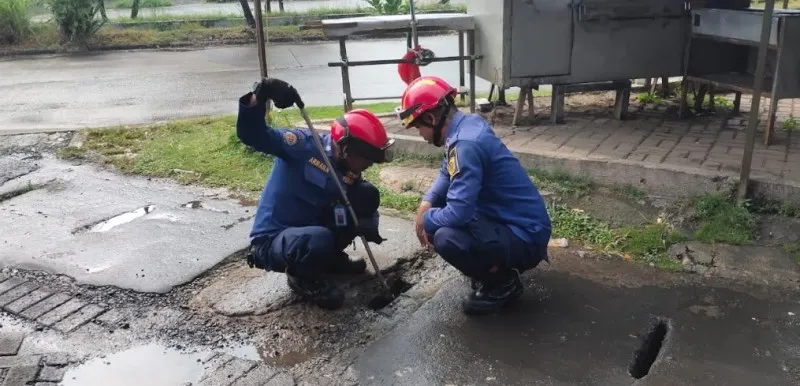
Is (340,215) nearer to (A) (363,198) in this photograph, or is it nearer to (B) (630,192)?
(A) (363,198)

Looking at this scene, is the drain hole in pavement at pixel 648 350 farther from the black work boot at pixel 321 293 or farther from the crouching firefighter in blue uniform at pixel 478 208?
the black work boot at pixel 321 293

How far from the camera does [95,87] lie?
11.4 meters

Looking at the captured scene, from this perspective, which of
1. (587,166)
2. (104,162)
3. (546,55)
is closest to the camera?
(587,166)

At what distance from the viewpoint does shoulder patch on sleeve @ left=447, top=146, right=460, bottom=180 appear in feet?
11.7

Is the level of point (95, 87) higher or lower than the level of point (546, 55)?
lower

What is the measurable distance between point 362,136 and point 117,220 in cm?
267

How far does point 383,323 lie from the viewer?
374cm

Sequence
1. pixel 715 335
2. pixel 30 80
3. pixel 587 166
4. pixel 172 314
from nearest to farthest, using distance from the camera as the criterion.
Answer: pixel 715 335, pixel 172 314, pixel 587 166, pixel 30 80

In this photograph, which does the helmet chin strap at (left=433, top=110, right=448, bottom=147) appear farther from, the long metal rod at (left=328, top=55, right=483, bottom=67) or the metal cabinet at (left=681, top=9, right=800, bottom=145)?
the metal cabinet at (left=681, top=9, right=800, bottom=145)

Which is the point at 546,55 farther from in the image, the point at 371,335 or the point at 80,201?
the point at 80,201

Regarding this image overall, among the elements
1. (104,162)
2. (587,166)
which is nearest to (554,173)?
(587,166)

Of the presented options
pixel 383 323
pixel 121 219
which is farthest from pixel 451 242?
pixel 121 219

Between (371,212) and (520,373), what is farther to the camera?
(371,212)

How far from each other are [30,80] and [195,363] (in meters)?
10.8
